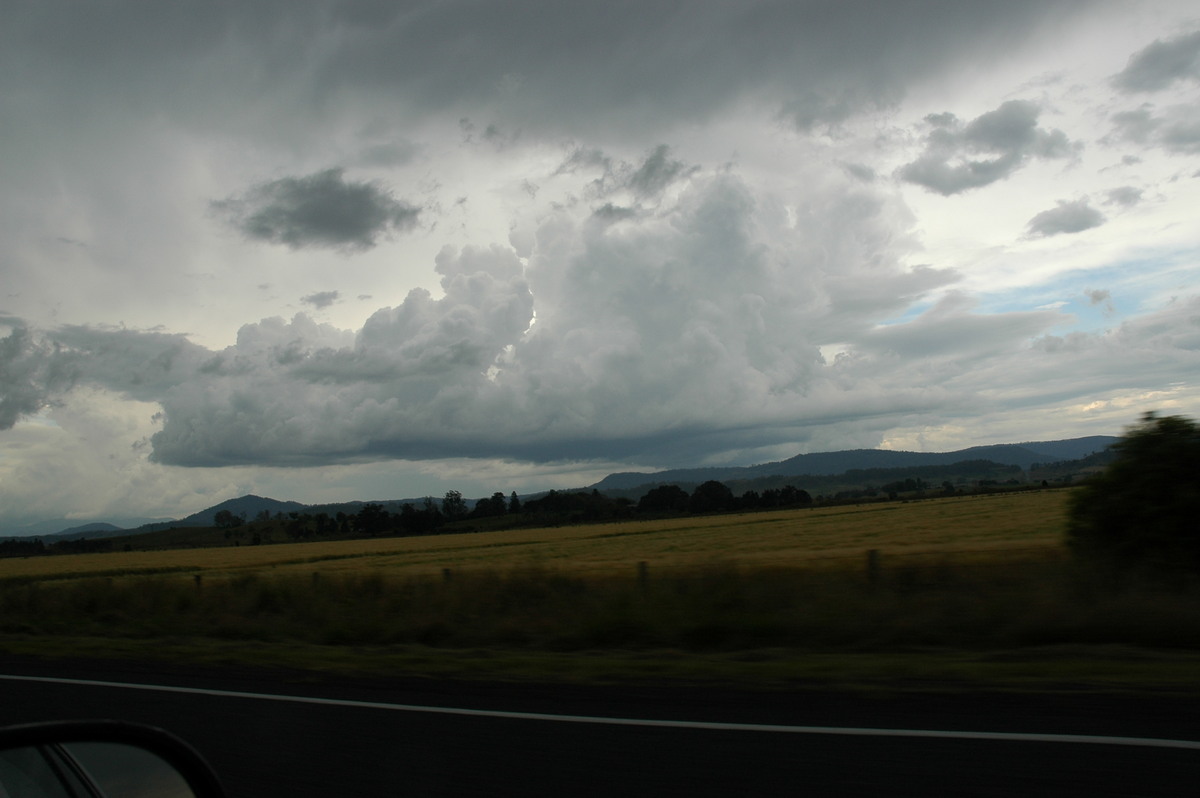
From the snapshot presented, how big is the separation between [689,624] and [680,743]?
19.4 ft

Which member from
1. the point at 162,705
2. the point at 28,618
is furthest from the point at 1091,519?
the point at 28,618

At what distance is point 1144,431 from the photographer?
1452 cm

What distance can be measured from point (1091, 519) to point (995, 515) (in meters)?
37.4

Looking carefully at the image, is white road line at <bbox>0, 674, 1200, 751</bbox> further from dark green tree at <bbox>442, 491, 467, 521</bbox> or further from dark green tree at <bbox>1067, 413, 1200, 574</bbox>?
dark green tree at <bbox>442, 491, 467, 521</bbox>

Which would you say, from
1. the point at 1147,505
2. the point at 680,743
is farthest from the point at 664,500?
the point at 680,743

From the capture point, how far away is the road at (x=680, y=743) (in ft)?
16.9

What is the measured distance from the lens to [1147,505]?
45.4 feet

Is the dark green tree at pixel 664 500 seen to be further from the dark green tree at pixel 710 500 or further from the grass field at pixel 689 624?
the grass field at pixel 689 624

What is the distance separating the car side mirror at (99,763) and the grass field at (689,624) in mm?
7032

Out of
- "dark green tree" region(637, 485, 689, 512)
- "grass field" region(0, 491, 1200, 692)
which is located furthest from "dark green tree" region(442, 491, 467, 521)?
"grass field" region(0, 491, 1200, 692)

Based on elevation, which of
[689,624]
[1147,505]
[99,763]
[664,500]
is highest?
→ [99,763]

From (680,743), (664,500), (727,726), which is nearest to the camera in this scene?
(680,743)

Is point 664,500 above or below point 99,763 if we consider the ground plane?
below

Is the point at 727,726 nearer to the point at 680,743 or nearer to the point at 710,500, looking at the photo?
the point at 680,743
